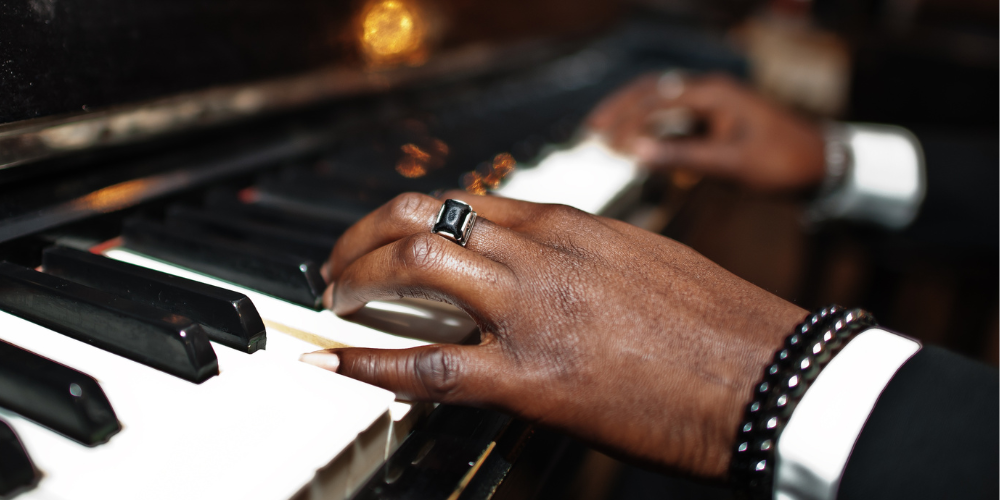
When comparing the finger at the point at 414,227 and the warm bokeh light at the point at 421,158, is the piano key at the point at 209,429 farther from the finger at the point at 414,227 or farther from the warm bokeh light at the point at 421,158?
the warm bokeh light at the point at 421,158

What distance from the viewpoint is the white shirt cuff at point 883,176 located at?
1596 mm

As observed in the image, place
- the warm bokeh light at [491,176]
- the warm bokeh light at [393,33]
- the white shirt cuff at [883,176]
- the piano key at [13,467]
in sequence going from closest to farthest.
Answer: the piano key at [13,467]
the warm bokeh light at [491,176]
the warm bokeh light at [393,33]
the white shirt cuff at [883,176]

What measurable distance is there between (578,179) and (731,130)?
0.72 metres

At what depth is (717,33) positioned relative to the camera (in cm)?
274

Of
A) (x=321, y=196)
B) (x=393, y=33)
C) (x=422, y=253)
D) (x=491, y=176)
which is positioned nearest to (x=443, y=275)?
(x=422, y=253)

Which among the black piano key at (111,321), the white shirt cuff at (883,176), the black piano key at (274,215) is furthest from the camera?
the white shirt cuff at (883,176)

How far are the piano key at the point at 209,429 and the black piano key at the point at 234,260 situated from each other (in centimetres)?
10

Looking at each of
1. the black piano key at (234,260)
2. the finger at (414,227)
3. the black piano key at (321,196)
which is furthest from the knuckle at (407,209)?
the black piano key at (321,196)

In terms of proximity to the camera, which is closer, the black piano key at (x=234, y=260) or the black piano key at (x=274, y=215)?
the black piano key at (x=234, y=260)

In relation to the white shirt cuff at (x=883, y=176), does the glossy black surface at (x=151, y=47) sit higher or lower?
higher

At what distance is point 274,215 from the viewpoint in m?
0.74

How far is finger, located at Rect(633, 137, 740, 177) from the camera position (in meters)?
1.23

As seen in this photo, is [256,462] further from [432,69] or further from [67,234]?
[432,69]

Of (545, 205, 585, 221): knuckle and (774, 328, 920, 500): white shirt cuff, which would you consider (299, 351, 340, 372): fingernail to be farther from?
(774, 328, 920, 500): white shirt cuff
